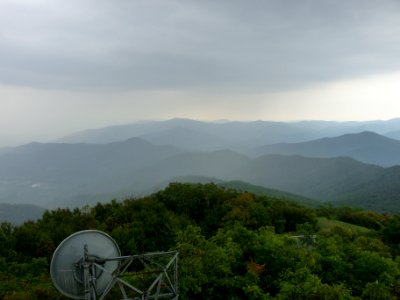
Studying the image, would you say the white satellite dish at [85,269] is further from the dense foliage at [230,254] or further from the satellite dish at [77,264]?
the dense foliage at [230,254]

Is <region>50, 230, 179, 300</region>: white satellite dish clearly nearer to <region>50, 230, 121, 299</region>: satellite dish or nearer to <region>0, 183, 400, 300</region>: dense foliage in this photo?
<region>50, 230, 121, 299</region>: satellite dish

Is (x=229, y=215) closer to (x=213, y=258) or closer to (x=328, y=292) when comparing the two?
(x=213, y=258)

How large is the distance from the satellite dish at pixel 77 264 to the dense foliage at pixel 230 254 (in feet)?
19.5

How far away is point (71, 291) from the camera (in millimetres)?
13008

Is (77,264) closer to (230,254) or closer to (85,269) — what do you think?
(85,269)

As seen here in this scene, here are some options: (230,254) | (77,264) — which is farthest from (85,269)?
(230,254)

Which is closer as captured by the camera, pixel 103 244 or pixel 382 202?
pixel 103 244

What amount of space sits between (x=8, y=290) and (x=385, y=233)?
3361 centimetres

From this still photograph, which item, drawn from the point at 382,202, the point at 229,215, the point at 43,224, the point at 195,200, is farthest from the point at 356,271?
the point at 382,202

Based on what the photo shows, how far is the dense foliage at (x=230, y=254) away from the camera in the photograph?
1869 centimetres

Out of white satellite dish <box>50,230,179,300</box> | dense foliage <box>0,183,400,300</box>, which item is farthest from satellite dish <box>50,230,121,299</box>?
dense foliage <box>0,183,400,300</box>

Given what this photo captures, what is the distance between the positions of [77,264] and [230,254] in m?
10.4

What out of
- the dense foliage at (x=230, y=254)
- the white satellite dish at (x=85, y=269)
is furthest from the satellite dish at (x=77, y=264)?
the dense foliage at (x=230, y=254)

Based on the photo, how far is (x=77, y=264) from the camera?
12.9 m
